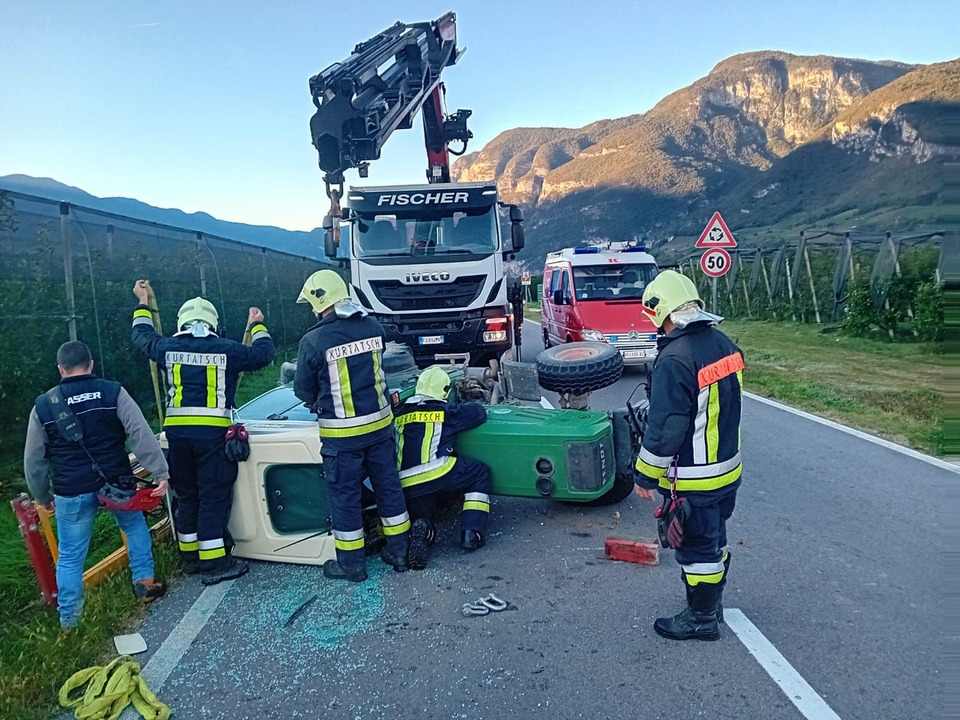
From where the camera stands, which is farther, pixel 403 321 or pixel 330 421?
pixel 403 321

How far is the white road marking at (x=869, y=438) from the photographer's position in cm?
645

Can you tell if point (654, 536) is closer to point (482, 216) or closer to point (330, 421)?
point (330, 421)

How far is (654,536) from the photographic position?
495 centimetres

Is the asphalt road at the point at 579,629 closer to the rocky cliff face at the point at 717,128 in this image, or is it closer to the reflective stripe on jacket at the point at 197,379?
the reflective stripe on jacket at the point at 197,379

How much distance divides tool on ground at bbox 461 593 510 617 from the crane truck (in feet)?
17.9

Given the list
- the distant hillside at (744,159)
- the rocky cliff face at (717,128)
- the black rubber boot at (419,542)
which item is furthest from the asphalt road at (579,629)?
the rocky cliff face at (717,128)

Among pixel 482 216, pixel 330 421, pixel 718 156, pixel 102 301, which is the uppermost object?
pixel 718 156

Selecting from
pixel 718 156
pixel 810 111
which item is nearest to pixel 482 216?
pixel 718 156

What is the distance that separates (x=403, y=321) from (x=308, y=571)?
506cm

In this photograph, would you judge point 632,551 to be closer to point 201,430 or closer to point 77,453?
point 201,430

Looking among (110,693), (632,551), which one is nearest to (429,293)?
(632,551)

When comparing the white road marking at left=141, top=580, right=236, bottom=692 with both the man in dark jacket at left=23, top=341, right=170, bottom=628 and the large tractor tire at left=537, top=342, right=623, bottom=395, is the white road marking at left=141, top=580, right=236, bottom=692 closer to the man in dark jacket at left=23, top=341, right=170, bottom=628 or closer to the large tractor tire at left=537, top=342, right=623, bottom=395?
the man in dark jacket at left=23, top=341, right=170, bottom=628

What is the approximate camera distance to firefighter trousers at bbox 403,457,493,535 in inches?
191

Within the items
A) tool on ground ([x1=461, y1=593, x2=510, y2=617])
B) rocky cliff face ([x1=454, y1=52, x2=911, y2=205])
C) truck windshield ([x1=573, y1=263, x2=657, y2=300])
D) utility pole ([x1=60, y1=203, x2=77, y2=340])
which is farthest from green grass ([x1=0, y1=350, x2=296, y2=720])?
rocky cliff face ([x1=454, y1=52, x2=911, y2=205])
